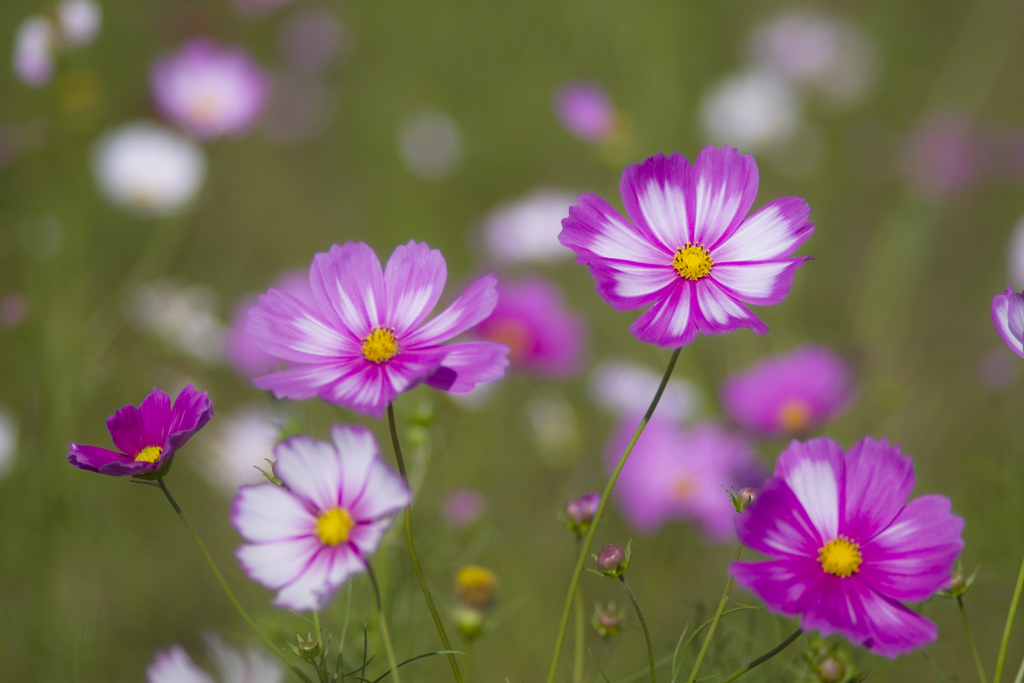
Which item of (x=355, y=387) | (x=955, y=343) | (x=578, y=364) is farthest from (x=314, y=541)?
(x=955, y=343)

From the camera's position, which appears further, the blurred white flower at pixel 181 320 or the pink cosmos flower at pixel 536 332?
the blurred white flower at pixel 181 320

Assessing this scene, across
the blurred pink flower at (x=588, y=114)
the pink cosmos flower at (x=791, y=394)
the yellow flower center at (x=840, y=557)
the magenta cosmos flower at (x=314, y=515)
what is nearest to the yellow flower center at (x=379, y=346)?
the magenta cosmos flower at (x=314, y=515)

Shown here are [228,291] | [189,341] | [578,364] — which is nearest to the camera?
[578,364]

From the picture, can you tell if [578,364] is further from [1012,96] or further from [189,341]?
[1012,96]

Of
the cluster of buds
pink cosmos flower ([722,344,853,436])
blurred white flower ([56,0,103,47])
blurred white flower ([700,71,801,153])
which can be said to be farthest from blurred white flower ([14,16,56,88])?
→ blurred white flower ([700,71,801,153])

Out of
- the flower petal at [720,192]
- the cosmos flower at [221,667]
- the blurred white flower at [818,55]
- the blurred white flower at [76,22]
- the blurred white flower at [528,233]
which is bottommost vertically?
the cosmos flower at [221,667]

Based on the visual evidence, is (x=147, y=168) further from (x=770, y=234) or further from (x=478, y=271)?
(x=770, y=234)

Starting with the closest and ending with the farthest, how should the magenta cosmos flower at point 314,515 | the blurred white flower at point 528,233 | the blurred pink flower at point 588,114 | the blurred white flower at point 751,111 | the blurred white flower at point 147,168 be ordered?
the magenta cosmos flower at point 314,515 → the blurred pink flower at point 588,114 → the blurred white flower at point 528,233 → the blurred white flower at point 147,168 → the blurred white flower at point 751,111

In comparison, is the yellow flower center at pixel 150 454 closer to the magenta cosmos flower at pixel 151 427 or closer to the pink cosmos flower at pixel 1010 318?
the magenta cosmos flower at pixel 151 427
